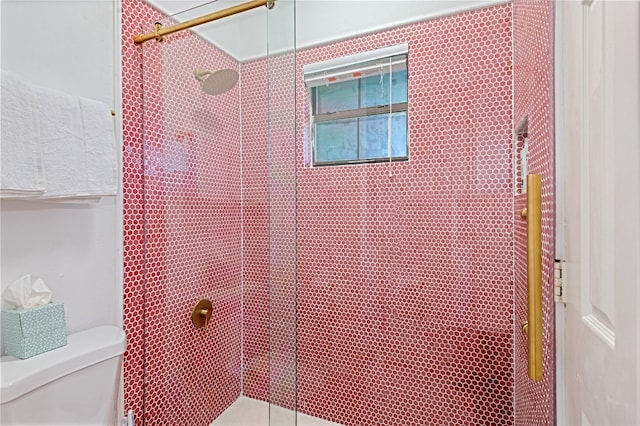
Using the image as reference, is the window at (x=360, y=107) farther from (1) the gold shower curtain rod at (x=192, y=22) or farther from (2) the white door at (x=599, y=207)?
(2) the white door at (x=599, y=207)

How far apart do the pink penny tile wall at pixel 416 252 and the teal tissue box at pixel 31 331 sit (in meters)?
0.74

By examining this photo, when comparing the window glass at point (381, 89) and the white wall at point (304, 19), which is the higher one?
the white wall at point (304, 19)

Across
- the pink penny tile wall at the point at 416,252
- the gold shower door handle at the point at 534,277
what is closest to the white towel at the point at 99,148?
the pink penny tile wall at the point at 416,252

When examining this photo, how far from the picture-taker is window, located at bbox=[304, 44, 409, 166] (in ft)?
5.87

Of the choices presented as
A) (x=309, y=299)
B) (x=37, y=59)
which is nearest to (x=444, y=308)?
(x=309, y=299)

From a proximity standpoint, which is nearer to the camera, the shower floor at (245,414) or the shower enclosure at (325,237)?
the shower enclosure at (325,237)

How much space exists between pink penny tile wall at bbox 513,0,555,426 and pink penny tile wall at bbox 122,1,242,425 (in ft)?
3.88

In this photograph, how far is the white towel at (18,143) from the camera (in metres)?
0.92

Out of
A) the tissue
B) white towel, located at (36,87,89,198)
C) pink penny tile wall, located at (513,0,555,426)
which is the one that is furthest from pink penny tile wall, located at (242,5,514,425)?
the tissue

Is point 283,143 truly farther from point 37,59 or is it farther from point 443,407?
point 443,407

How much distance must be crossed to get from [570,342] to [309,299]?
4.37 ft

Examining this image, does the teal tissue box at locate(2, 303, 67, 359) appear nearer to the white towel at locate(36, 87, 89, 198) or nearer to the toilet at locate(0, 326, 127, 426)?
the toilet at locate(0, 326, 127, 426)

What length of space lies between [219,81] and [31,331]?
1.17 metres

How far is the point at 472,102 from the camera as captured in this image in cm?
164
